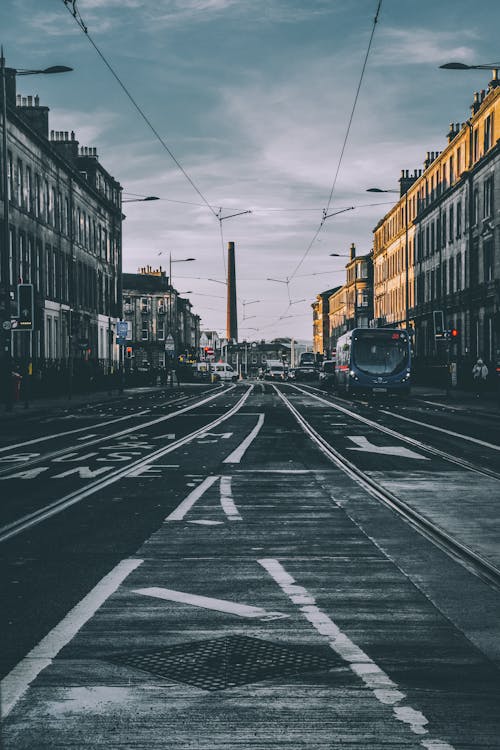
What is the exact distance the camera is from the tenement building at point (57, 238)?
4700 cm

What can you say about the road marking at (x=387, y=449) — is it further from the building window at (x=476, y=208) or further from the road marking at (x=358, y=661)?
the building window at (x=476, y=208)

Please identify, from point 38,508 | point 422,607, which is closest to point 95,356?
point 38,508

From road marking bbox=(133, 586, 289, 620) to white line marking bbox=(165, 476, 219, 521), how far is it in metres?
2.89

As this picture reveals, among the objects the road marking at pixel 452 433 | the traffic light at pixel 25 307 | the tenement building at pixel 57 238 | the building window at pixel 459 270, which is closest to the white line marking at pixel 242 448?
the road marking at pixel 452 433

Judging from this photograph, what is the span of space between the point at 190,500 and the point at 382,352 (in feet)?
105

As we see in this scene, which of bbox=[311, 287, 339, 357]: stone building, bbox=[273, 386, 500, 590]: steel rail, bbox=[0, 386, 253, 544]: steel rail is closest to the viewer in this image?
bbox=[273, 386, 500, 590]: steel rail

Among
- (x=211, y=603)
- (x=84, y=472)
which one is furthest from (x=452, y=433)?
(x=211, y=603)

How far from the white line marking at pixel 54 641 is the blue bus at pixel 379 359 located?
3522cm

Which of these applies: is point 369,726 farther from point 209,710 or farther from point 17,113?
point 17,113

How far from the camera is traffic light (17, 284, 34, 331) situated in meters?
31.5

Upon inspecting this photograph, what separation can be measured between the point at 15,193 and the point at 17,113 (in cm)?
394

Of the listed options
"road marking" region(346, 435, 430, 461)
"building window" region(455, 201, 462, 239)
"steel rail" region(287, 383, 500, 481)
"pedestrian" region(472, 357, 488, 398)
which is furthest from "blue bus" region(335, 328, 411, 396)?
→ "road marking" region(346, 435, 430, 461)

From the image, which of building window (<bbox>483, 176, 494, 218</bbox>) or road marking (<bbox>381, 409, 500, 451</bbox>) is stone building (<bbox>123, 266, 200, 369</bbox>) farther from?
road marking (<bbox>381, 409, 500, 451</bbox>)

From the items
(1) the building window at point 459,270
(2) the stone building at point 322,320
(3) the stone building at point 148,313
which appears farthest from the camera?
(2) the stone building at point 322,320
